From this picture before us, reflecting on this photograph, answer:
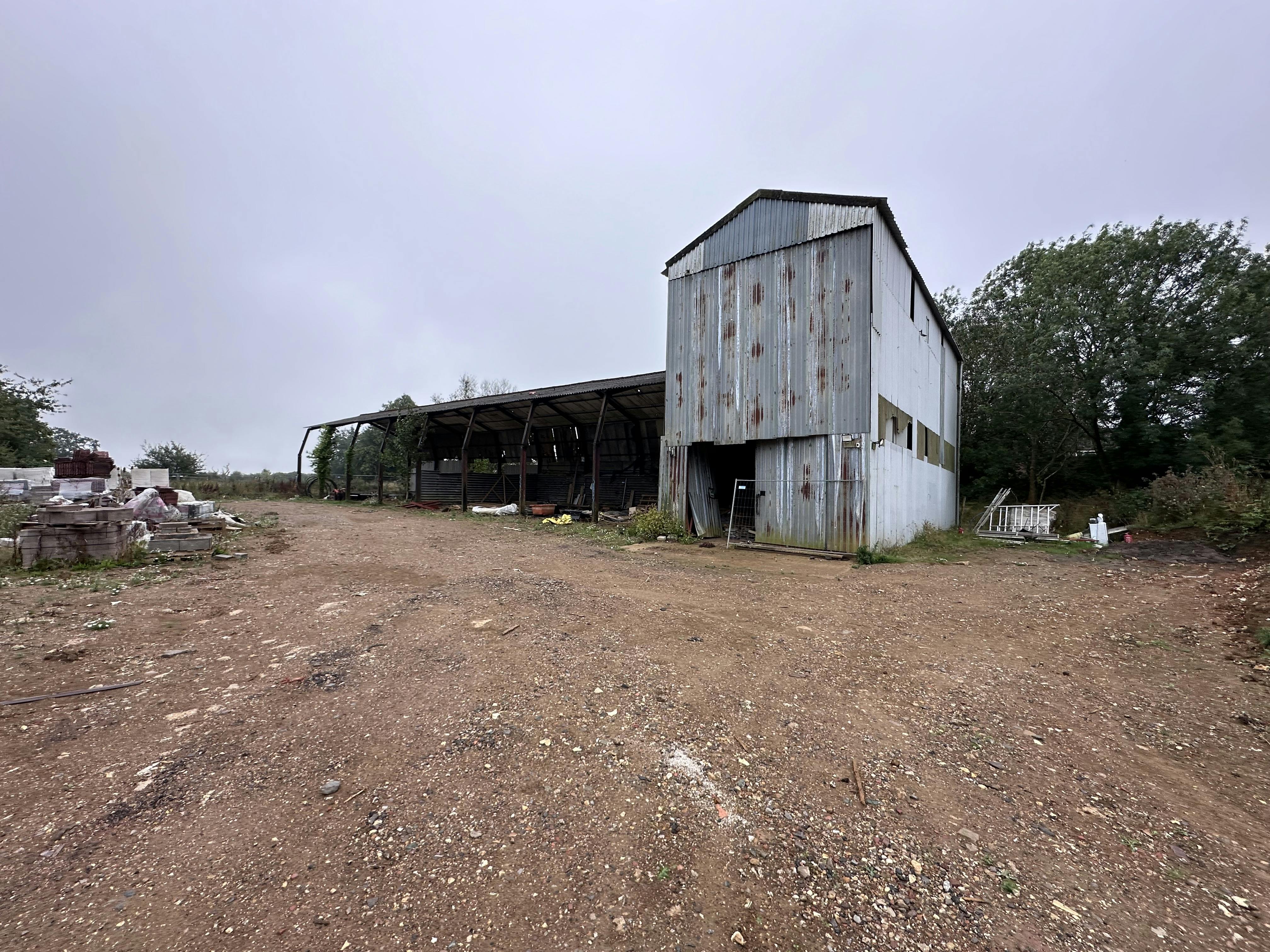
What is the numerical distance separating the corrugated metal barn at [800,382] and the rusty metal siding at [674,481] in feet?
0.12

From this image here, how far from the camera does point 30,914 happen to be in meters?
1.77

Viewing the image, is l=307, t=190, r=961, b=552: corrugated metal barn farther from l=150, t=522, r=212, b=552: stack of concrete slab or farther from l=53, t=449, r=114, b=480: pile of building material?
l=53, t=449, r=114, b=480: pile of building material

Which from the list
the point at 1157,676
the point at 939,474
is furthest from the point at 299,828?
the point at 939,474

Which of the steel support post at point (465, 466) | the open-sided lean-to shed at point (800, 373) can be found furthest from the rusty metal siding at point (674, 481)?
the steel support post at point (465, 466)

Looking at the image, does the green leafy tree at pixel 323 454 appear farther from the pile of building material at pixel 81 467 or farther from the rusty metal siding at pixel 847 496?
the rusty metal siding at pixel 847 496

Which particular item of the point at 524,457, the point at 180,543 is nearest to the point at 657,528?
the point at 524,457

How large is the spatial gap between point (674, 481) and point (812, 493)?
3831mm

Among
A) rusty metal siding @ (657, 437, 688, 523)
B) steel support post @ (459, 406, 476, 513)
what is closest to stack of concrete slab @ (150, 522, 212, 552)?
rusty metal siding @ (657, 437, 688, 523)

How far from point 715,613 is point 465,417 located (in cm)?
2059

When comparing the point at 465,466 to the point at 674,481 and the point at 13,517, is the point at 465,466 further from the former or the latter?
the point at 13,517

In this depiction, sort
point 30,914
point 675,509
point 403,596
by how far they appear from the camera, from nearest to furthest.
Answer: point 30,914 < point 403,596 < point 675,509

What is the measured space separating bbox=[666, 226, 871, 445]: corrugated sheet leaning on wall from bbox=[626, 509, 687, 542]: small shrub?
7.18 feet

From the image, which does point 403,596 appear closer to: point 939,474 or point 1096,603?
point 1096,603

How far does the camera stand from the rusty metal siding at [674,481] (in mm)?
12898
